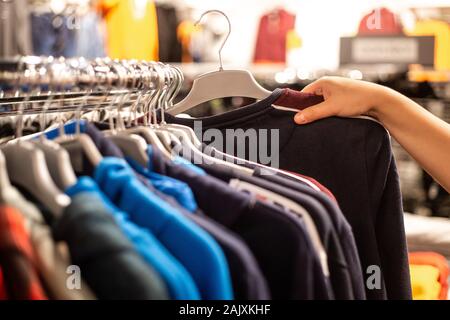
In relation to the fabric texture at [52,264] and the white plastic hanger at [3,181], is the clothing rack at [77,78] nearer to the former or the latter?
the white plastic hanger at [3,181]

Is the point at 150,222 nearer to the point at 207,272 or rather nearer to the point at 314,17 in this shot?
the point at 207,272

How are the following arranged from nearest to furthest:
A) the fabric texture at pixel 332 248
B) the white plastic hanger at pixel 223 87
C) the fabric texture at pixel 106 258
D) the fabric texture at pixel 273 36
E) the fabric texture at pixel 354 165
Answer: the fabric texture at pixel 106 258, the fabric texture at pixel 332 248, the fabric texture at pixel 354 165, the white plastic hanger at pixel 223 87, the fabric texture at pixel 273 36

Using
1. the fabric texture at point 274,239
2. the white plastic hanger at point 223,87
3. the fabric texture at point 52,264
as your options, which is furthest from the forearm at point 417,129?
the fabric texture at point 52,264

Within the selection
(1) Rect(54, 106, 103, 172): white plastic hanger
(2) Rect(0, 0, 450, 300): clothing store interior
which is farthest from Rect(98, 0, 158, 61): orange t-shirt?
(1) Rect(54, 106, 103, 172): white plastic hanger

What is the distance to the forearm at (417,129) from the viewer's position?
112cm

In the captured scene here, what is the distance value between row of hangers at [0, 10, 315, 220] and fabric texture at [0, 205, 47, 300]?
0.06 metres

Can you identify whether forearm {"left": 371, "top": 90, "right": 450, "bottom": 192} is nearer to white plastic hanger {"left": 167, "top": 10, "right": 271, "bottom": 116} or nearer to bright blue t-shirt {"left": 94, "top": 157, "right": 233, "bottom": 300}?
white plastic hanger {"left": 167, "top": 10, "right": 271, "bottom": 116}

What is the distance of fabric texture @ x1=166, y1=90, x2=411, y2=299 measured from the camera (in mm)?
1071

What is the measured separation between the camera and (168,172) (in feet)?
2.60

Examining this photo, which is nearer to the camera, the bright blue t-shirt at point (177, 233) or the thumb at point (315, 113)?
the bright blue t-shirt at point (177, 233)
